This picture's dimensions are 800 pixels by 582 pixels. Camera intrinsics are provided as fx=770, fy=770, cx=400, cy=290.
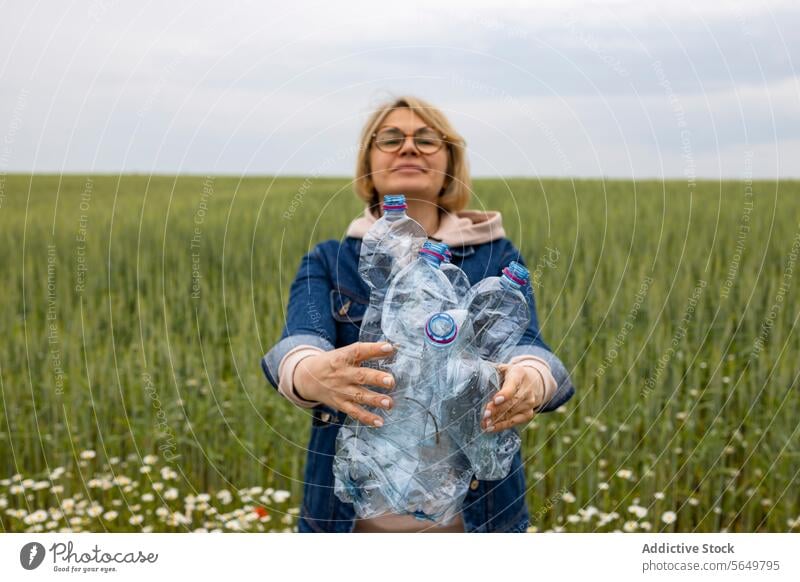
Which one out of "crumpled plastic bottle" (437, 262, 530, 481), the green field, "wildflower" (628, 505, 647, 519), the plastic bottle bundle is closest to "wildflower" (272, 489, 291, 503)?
the green field

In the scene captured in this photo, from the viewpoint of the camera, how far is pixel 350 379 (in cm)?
90

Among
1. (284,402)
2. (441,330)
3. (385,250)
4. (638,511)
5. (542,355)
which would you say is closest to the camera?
(441,330)

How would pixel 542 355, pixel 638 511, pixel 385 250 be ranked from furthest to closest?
pixel 638 511 < pixel 542 355 < pixel 385 250

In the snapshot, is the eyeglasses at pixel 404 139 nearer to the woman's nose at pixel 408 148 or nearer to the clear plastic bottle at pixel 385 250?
the woman's nose at pixel 408 148

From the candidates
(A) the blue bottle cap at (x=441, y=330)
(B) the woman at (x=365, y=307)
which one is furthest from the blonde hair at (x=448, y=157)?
(A) the blue bottle cap at (x=441, y=330)

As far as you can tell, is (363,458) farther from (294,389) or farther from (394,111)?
(394,111)

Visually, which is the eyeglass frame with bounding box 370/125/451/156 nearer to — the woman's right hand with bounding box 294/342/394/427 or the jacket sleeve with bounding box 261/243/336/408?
the jacket sleeve with bounding box 261/243/336/408

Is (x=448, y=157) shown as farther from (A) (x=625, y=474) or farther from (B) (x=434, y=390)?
(A) (x=625, y=474)

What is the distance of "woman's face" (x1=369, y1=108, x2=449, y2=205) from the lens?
42.1 inches

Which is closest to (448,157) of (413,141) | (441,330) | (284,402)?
(413,141)

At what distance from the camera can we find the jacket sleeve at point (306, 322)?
1.04 metres

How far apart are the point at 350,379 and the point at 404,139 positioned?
0.37 metres

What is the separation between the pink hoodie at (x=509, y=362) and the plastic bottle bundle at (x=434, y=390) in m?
0.06
